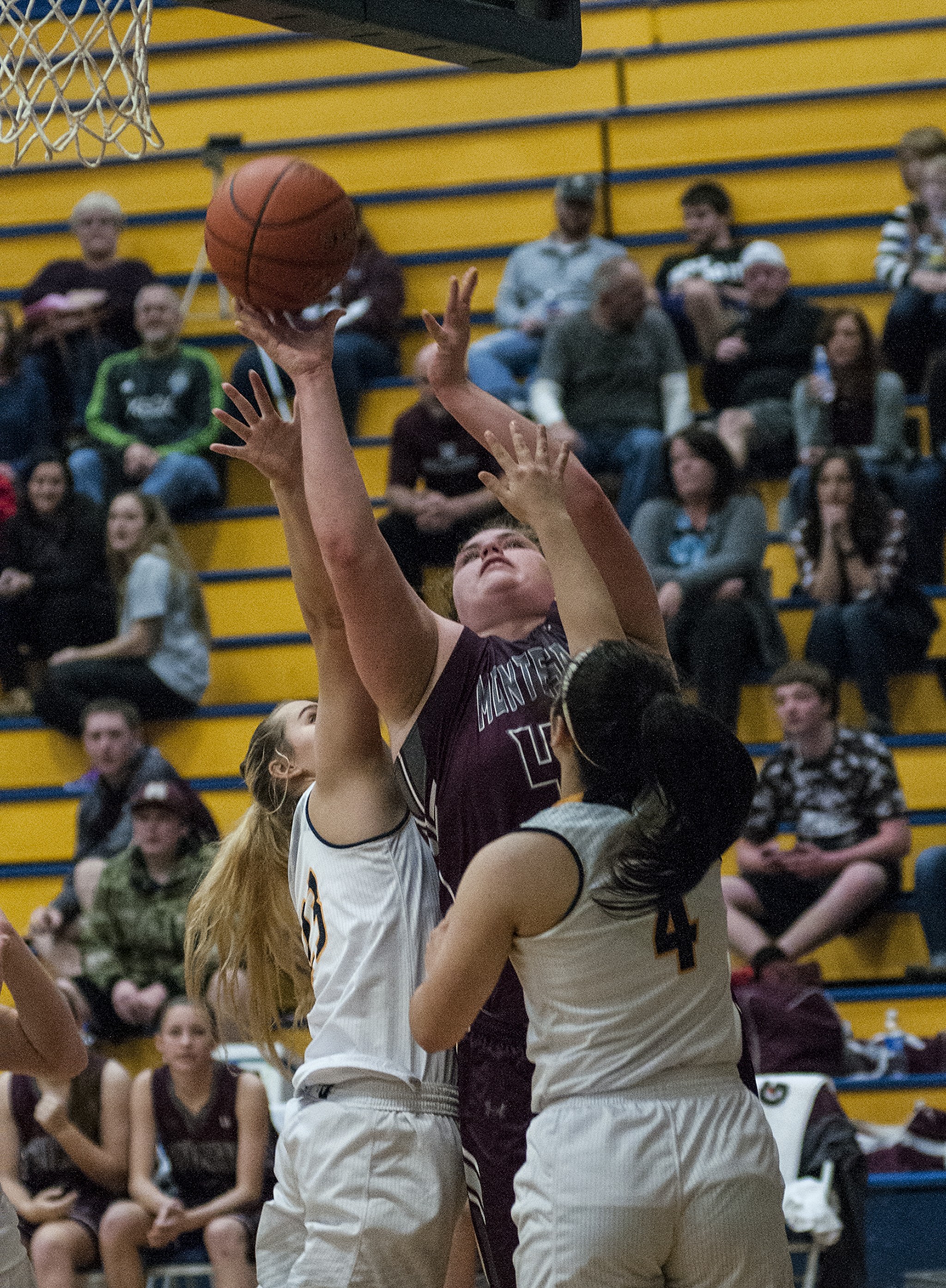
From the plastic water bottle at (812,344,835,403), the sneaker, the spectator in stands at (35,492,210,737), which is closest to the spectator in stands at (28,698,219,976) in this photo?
the spectator in stands at (35,492,210,737)

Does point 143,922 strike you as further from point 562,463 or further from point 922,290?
point 922,290

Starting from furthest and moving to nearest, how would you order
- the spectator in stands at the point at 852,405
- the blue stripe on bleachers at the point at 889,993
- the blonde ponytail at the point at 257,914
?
the spectator in stands at the point at 852,405 → the blue stripe on bleachers at the point at 889,993 → the blonde ponytail at the point at 257,914

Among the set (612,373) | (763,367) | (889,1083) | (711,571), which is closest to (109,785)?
(711,571)

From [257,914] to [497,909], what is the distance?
1.17 meters

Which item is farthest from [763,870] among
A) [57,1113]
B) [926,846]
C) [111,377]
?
[111,377]

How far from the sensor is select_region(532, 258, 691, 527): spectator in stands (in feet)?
26.1

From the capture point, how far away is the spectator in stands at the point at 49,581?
26.0ft

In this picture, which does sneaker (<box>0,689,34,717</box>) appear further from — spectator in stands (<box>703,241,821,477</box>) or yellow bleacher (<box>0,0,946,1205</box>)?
spectator in stands (<box>703,241,821,477</box>)

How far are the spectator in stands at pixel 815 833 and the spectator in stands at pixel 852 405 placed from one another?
4.67 feet

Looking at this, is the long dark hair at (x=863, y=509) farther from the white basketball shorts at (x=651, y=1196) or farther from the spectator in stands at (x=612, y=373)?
the white basketball shorts at (x=651, y=1196)

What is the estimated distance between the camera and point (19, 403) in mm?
8898

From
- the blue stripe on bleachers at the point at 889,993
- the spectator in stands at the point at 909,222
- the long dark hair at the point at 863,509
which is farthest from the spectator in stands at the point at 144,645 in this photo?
the spectator in stands at the point at 909,222

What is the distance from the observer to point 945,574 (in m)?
7.74

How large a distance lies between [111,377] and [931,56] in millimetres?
5045
